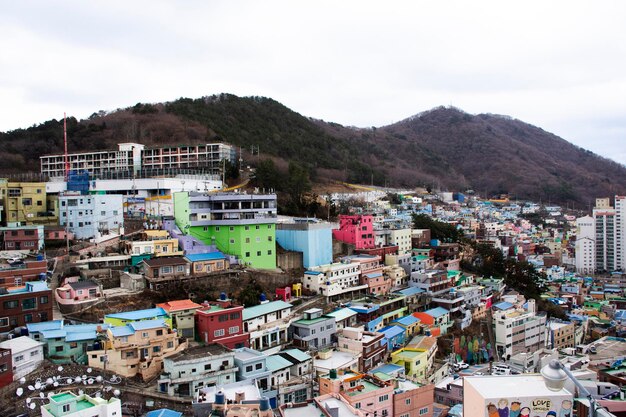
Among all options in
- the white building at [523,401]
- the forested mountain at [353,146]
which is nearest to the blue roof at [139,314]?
the white building at [523,401]

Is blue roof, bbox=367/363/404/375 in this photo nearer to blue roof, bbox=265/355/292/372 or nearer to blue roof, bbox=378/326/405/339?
blue roof, bbox=378/326/405/339

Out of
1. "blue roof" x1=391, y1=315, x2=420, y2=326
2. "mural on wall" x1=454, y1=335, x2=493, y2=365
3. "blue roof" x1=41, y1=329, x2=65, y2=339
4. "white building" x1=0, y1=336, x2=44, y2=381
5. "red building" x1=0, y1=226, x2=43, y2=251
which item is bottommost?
"mural on wall" x1=454, y1=335, x2=493, y2=365

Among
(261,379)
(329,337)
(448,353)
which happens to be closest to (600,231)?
(448,353)

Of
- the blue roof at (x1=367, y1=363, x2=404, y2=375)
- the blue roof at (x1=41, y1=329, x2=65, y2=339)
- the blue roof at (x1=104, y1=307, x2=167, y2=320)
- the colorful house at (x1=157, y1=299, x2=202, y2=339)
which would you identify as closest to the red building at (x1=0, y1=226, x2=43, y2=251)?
the blue roof at (x1=104, y1=307, x2=167, y2=320)

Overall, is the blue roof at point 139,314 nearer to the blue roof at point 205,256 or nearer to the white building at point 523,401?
the blue roof at point 205,256

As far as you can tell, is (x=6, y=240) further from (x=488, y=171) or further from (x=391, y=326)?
(x=488, y=171)
